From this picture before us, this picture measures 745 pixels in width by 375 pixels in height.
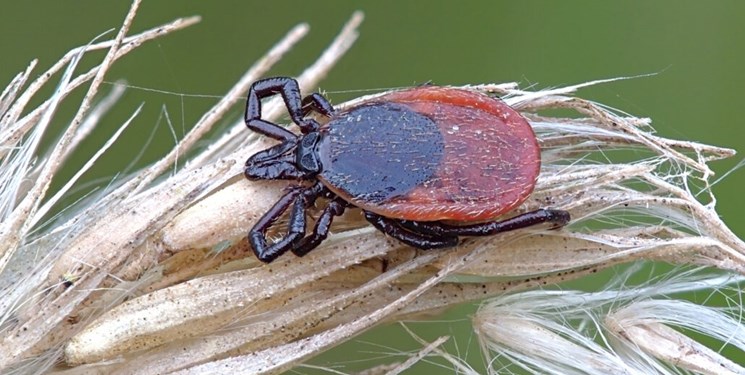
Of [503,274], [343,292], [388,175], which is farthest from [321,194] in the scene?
[503,274]

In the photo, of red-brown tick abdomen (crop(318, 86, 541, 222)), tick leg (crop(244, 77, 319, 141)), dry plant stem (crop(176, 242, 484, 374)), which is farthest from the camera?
tick leg (crop(244, 77, 319, 141))

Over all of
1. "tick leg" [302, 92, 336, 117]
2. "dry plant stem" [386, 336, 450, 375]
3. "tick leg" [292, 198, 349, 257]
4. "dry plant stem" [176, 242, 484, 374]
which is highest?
"tick leg" [302, 92, 336, 117]

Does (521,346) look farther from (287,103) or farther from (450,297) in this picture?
(287,103)

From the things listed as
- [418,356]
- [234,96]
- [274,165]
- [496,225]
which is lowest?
[418,356]

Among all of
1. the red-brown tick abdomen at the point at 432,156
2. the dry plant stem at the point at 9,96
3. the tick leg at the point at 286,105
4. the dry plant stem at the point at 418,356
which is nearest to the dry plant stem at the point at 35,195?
the dry plant stem at the point at 9,96

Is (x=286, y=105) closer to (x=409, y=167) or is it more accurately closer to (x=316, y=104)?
(x=316, y=104)

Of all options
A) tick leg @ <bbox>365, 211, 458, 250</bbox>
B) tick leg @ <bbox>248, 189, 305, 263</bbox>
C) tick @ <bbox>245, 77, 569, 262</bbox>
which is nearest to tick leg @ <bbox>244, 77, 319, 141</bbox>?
tick @ <bbox>245, 77, 569, 262</bbox>

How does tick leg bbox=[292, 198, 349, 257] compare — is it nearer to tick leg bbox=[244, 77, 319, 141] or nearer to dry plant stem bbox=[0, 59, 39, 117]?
tick leg bbox=[244, 77, 319, 141]

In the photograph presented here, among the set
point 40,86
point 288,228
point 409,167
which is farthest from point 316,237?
point 40,86
